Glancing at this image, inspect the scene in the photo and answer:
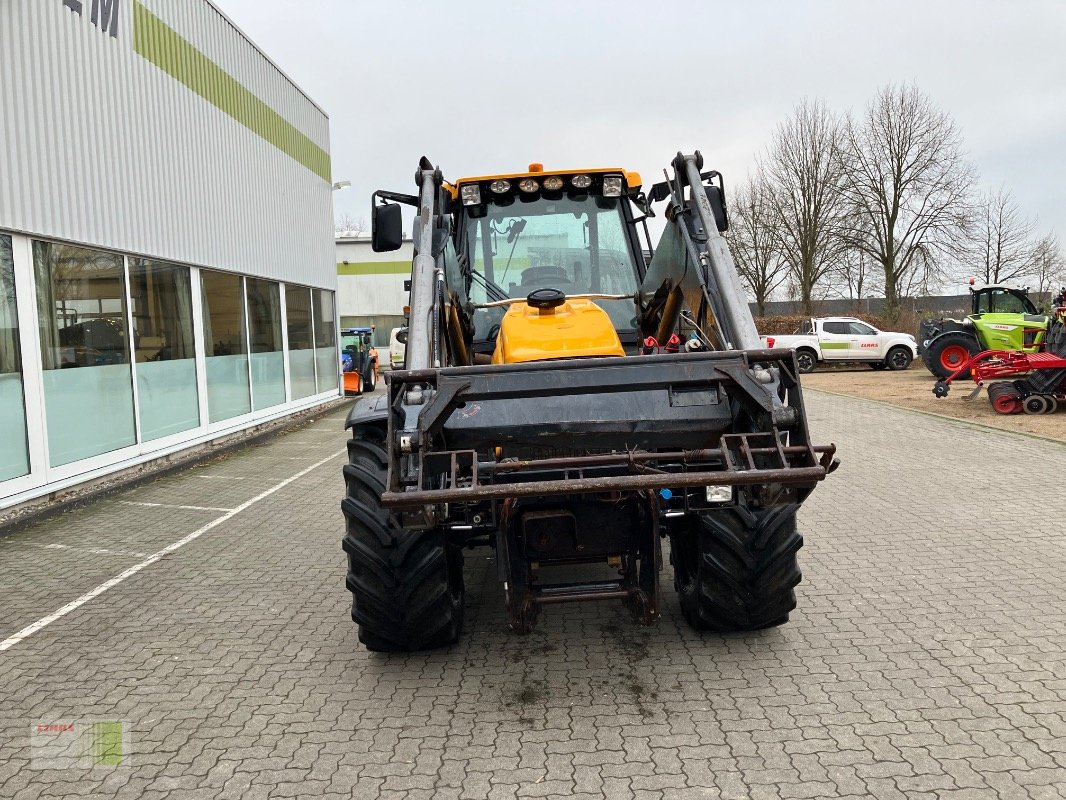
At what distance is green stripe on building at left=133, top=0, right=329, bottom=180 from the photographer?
12.0 meters

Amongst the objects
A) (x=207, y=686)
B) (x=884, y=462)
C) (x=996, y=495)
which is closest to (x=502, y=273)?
(x=207, y=686)

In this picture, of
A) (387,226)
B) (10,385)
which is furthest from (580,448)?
(10,385)

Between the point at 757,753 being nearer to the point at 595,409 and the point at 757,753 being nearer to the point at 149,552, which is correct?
the point at 595,409

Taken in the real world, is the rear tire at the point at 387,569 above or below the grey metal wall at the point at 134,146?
below

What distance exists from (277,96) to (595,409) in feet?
53.6

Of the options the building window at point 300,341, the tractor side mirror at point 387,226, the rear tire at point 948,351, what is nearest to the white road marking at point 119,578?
the tractor side mirror at point 387,226

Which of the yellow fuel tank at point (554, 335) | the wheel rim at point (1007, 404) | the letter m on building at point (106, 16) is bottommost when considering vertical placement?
the wheel rim at point (1007, 404)

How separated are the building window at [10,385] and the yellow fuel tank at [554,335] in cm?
584

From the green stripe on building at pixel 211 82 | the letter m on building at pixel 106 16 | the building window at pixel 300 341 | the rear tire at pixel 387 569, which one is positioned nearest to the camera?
the rear tire at pixel 387 569

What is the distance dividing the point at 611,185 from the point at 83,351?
7.00m

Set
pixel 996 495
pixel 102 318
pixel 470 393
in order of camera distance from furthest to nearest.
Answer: pixel 102 318 → pixel 996 495 → pixel 470 393

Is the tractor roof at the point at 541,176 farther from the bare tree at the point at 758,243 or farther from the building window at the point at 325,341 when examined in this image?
the bare tree at the point at 758,243

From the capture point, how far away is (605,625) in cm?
494

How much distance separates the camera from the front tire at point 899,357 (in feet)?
91.0
